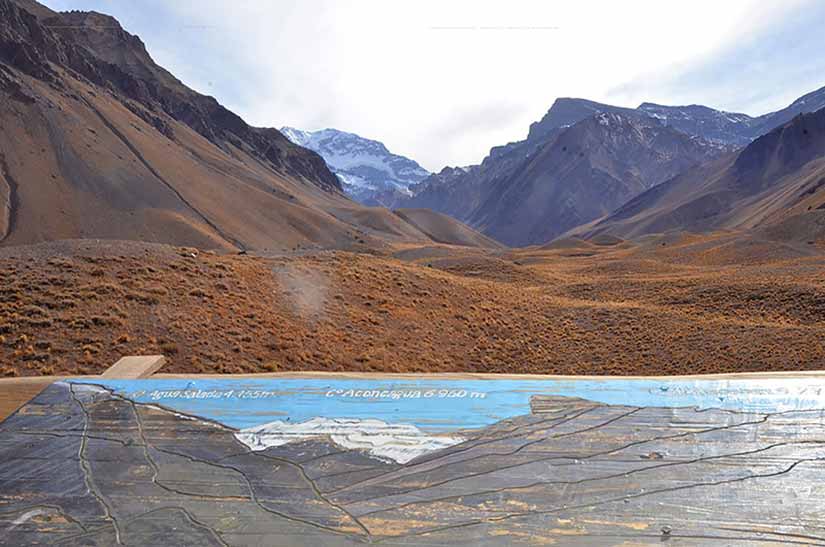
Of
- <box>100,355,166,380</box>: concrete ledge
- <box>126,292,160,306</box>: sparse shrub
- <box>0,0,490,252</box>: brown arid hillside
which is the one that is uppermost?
<box>0,0,490,252</box>: brown arid hillside

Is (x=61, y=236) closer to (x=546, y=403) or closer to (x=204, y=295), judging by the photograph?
(x=204, y=295)

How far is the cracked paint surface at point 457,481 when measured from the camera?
217 cm

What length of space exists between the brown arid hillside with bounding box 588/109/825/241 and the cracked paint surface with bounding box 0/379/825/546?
93389 millimetres

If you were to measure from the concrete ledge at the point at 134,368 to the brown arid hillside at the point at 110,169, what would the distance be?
2084 inches

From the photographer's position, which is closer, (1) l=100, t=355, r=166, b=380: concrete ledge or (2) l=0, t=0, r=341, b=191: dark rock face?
(1) l=100, t=355, r=166, b=380: concrete ledge

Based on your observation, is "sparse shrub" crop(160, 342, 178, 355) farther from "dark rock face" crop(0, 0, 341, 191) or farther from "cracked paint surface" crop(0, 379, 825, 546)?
"dark rock face" crop(0, 0, 341, 191)

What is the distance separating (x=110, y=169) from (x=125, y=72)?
53.2 metres

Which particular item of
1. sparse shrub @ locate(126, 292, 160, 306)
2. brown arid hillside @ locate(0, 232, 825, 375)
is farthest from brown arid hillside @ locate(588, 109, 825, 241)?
sparse shrub @ locate(126, 292, 160, 306)

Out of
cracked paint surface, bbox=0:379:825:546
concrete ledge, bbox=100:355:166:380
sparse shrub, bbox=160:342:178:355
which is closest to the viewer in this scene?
cracked paint surface, bbox=0:379:825:546

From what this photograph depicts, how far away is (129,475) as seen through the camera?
2621 millimetres

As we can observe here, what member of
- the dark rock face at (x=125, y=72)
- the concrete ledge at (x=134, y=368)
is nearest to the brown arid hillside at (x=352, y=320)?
the concrete ledge at (x=134, y=368)

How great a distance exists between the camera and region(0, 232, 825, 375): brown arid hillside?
450 inches

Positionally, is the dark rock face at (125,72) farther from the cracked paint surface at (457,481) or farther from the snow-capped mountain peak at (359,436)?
the snow-capped mountain peak at (359,436)

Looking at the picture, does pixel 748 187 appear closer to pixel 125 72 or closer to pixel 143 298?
pixel 125 72
